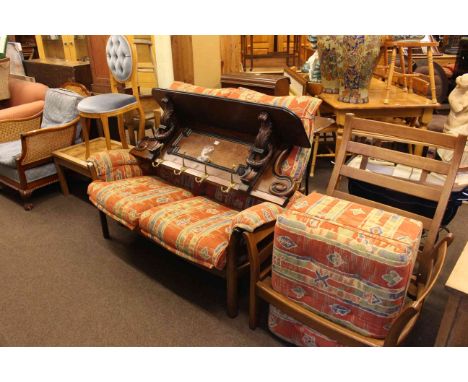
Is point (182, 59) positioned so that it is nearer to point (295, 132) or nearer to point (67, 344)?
point (295, 132)

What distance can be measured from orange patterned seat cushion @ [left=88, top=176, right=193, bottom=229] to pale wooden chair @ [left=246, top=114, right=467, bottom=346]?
0.77 m

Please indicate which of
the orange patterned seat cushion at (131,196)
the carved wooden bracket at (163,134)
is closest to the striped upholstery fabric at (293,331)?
the orange patterned seat cushion at (131,196)

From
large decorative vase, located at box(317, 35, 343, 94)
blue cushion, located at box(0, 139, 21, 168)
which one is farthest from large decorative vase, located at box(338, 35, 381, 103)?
blue cushion, located at box(0, 139, 21, 168)

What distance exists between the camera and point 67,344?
180cm

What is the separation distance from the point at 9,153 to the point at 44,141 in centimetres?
30

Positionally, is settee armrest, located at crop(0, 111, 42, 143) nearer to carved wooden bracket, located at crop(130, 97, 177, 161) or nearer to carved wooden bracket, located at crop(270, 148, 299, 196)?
carved wooden bracket, located at crop(130, 97, 177, 161)

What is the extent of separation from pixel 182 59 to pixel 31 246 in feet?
8.77

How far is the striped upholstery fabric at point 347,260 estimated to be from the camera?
127 centimetres

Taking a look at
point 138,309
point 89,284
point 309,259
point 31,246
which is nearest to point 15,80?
point 31,246

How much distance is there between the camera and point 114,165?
245cm

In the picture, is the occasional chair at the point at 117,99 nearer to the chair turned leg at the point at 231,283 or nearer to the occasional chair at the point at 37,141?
the occasional chair at the point at 37,141

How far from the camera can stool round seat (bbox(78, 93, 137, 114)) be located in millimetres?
2861

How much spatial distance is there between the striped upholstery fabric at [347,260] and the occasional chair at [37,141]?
94.6 inches

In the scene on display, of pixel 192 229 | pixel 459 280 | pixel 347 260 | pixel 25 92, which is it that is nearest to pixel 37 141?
pixel 25 92
